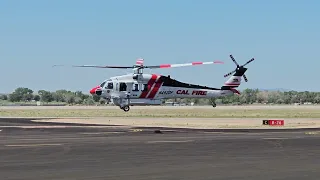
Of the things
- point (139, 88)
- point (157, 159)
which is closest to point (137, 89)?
point (139, 88)

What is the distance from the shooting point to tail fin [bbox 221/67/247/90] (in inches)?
3236

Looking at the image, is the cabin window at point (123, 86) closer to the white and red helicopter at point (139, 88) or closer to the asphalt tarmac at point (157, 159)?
the white and red helicopter at point (139, 88)

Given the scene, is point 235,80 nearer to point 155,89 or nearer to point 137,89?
point 155,89

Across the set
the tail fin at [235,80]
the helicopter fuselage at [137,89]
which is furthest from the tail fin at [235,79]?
the helicopter fuselage at [137,89]

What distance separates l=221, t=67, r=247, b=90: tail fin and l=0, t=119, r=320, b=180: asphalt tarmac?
52.0 m

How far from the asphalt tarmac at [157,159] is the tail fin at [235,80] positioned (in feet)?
171

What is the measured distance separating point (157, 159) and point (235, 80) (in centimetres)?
6296

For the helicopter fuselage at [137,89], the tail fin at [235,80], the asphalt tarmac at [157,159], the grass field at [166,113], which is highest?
the tail fin at [235,80]

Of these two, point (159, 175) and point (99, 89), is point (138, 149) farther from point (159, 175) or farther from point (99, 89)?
point (99, 89)

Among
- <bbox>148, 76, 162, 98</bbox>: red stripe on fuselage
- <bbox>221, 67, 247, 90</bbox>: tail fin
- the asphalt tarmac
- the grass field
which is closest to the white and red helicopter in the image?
<bbox>148, 76, 162, 98</bbox>: red stripe on fuselage

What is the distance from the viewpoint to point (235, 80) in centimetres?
8325

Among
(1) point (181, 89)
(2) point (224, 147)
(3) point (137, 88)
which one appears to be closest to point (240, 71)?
(1) point (181, 89)

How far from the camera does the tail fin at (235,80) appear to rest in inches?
3236

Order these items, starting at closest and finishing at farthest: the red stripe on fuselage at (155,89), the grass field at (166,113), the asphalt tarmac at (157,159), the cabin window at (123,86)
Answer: the asphalt tarmac at (157,159), the cabin window at (123,86), the red stripe on fuselage at (155,89), the grass field at (166,113)
